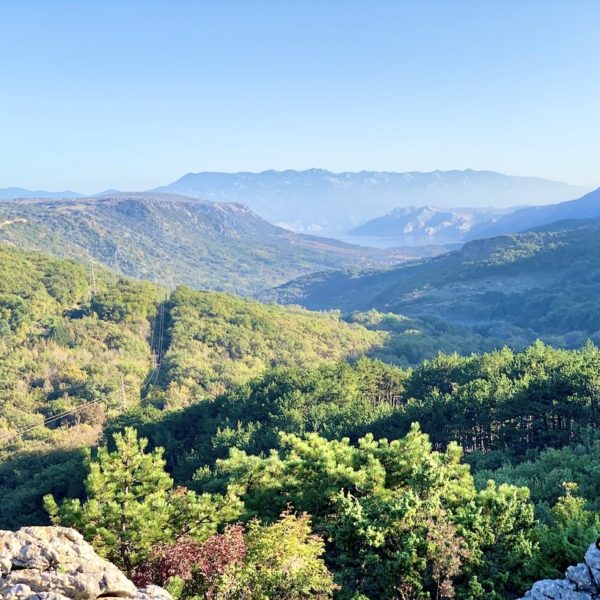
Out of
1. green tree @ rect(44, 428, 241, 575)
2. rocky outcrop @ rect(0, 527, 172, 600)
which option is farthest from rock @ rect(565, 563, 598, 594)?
green tree @ rect(44, 428, 241, 575)

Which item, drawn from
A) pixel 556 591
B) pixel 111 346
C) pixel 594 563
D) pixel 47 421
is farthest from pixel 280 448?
pixel 111 346

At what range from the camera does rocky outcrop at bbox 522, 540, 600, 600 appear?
45.9 ft

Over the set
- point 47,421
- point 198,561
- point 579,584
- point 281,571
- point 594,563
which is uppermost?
point 594,563

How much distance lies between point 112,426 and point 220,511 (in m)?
53.2

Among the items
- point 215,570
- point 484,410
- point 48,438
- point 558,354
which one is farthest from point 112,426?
point 215,570

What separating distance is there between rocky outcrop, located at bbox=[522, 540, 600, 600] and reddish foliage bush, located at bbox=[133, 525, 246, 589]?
328 inches

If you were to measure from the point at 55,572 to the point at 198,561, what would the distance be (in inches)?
178

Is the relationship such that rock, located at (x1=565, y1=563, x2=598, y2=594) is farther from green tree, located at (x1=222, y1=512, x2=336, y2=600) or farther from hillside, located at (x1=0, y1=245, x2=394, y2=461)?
hillside, located at (x1=0, y1=245, x2=394, y2=461)

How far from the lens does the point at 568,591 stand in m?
14.3

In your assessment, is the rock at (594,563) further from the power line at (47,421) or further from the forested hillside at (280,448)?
the power line at (47,421)

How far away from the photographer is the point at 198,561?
17500 millimetres

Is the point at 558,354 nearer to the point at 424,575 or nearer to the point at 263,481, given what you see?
the point at 263,481

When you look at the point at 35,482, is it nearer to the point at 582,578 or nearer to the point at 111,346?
the point at 111,346

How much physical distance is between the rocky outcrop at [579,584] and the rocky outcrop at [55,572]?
9.37 m
